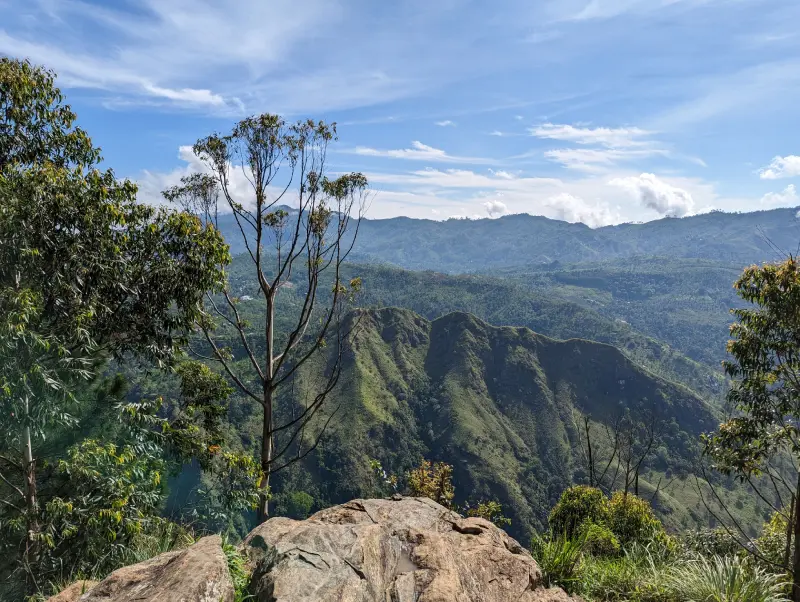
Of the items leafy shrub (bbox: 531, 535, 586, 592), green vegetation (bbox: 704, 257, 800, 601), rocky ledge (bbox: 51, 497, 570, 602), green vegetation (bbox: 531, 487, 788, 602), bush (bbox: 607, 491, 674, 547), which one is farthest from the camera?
bush (bbox: 607, 491, 674, 547)

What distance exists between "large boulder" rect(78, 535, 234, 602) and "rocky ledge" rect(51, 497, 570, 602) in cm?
1

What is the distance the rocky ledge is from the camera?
5.03 metres

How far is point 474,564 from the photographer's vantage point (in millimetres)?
6668

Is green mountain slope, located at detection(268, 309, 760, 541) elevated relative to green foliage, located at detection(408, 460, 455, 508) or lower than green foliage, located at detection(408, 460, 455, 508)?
lower

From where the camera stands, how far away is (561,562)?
7.72 meters

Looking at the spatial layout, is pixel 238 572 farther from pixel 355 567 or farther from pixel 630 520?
pixel 630 520

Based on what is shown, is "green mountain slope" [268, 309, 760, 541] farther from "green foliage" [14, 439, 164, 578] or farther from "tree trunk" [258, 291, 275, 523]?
"green foliage" [14, 439, 164, 578]

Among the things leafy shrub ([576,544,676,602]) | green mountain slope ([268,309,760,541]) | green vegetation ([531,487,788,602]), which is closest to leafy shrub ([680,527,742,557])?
green vegetation ([531,487,788,602])

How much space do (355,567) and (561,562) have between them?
381 centimetres

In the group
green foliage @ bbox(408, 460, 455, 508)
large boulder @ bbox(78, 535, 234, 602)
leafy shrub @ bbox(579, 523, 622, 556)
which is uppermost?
large boulder @ bbox(78, 535, 234, 602)

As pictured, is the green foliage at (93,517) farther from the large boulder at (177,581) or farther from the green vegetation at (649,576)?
the green vegetation at (649,576)

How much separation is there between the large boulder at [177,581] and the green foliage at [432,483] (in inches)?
461

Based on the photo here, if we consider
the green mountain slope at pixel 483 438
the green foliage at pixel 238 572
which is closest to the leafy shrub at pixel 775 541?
the green foliage at pixel 238 572

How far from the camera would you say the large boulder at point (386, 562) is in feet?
18.1
